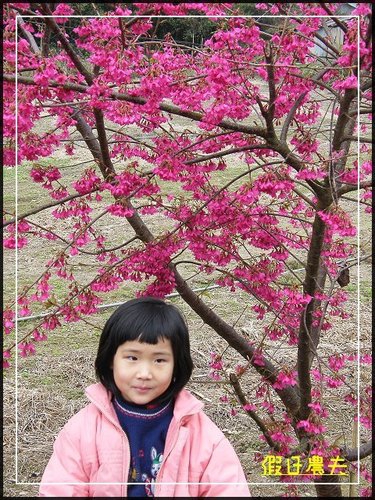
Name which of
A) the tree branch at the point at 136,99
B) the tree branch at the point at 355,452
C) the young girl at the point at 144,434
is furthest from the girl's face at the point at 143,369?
the tree branch at the point at 355,452

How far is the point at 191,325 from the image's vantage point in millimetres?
5215

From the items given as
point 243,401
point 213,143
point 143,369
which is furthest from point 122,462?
point 213,143

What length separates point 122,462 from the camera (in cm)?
188

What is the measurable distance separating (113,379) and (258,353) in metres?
0.94

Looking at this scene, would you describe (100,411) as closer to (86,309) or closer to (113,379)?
(113,379)

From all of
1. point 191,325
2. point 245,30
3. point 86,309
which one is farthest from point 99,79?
point 191,325

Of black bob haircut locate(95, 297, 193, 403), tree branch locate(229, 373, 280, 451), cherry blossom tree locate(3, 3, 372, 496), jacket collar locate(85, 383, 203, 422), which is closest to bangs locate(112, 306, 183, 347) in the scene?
black bob haircut locate(95, 297, 193, 403)

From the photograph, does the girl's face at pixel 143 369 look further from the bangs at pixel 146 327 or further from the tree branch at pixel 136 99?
the tree branch at pixel 136 99

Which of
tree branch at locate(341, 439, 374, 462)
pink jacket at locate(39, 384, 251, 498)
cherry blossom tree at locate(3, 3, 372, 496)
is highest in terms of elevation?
cherry blossom tree at locate(3, 3, 372, 496)

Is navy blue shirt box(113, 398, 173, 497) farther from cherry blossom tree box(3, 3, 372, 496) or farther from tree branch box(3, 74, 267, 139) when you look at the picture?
tree branch box(3, 74, 267, 139)

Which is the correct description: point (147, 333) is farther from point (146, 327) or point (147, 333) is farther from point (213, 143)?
point (213, 143)

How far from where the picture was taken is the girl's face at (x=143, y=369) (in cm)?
190

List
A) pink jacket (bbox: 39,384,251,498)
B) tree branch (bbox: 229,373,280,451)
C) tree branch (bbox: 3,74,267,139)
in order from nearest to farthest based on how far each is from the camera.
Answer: pink jacket (bbox: 39,384,251,498) → tree branch (bbox: 3,74,267,139) → tree branch (bbox: 229,373,280,451)

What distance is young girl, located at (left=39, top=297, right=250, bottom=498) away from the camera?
1873mm
